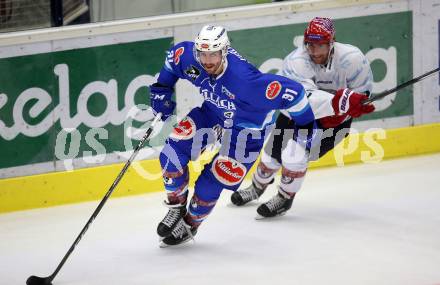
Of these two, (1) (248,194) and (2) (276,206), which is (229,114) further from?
(1) (248,194)

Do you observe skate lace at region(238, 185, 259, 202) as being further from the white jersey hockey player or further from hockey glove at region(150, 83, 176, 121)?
hockey glove at region(150, 83, 176, 121)

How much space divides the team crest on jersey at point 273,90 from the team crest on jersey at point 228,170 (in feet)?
1.39

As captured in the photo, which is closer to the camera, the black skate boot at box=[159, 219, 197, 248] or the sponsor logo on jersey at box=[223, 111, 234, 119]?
the sponsor logo on jersey at box=[223, 111, 234, 119]

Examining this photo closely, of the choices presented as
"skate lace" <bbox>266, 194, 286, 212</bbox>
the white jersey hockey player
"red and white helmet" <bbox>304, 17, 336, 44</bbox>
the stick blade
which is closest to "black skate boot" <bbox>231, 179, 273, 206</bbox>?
the white jersey hockey player

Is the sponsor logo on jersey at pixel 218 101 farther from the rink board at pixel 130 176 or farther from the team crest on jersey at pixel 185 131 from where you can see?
the rink board at pixel 130 176

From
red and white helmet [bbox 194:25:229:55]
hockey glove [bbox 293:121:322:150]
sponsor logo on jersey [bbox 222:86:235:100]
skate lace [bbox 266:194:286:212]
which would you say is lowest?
skate lace [bbox 266:194:286:212]

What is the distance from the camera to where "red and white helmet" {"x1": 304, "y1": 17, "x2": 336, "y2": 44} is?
5.32m

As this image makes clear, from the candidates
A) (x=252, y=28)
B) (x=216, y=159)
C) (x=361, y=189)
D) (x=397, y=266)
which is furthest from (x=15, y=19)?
(x=397, y=266)

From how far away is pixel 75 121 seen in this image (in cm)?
628

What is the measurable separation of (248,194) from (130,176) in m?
0.92

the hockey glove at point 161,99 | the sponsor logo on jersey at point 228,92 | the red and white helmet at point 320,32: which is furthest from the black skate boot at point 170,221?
the red and white helmet at point 320,32

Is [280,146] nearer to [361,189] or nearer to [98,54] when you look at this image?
[361,189]

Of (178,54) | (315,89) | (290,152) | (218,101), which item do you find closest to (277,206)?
(290,152)

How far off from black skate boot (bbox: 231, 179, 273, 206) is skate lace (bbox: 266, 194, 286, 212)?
13.7 inches
